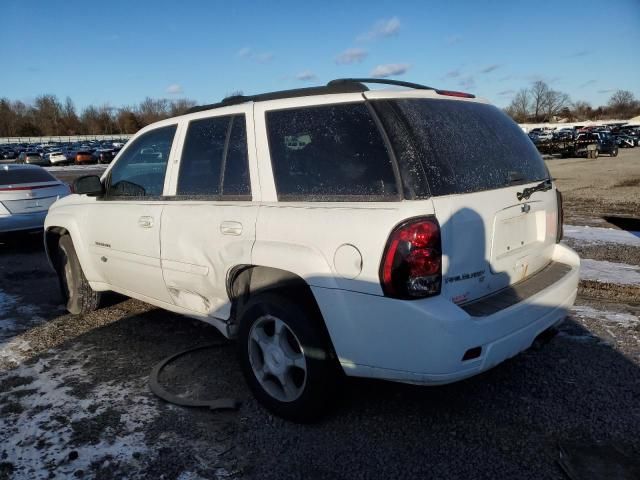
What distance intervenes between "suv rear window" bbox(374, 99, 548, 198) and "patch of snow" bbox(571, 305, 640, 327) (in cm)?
189

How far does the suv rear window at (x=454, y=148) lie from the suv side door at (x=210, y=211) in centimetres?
100

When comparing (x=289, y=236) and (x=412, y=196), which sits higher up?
(x=412, y=196)

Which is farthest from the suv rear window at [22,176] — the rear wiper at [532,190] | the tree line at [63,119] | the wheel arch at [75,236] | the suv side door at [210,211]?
the tree line at [63,119]

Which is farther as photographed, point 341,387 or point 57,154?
point 57,154

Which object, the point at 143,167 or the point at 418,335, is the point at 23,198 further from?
the point at 418,335

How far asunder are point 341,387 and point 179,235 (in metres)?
1.58

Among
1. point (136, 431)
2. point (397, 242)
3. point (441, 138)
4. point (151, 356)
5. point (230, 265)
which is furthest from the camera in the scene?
point (151, 356)

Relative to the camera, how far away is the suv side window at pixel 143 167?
4.04 m

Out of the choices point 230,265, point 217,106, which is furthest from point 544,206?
point 217,106

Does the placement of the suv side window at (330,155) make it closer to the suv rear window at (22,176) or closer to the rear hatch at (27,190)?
the rear hatch at (27,190)

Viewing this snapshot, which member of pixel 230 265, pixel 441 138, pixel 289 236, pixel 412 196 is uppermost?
pixel 441 138

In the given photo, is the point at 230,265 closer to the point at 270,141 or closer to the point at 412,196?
the point at 270,141

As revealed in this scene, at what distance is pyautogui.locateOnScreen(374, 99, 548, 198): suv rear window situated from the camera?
8.66 ft

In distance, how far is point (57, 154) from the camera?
46.5 m
